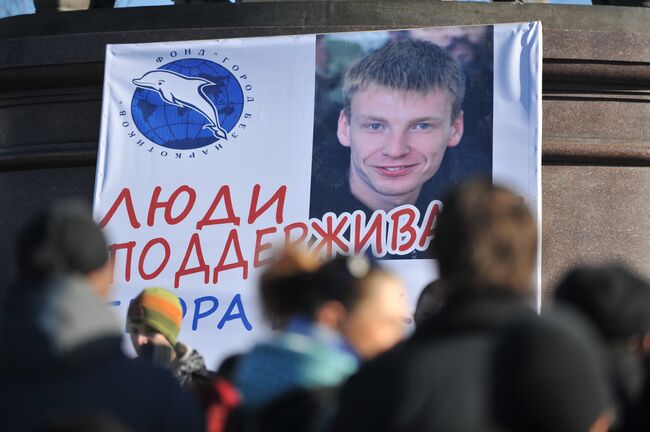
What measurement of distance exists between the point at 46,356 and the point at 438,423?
0.86m

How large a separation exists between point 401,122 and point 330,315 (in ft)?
13.0

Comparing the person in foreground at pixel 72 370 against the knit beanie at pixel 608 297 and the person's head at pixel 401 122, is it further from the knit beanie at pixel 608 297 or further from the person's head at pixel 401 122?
the person's head at pixel 401 122

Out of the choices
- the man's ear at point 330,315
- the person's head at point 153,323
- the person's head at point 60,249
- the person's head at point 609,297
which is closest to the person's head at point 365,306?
the man's ear at point 330,315

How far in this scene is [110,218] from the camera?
746 centimetres

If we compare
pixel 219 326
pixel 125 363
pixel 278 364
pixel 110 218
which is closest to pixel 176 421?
pixel 125 363

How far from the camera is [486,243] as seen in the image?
8.99ft

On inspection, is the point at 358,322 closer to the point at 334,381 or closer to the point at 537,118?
the point at 334,381

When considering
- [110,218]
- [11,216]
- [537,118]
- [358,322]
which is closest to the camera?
[358,322]

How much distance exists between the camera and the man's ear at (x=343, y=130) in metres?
7.33

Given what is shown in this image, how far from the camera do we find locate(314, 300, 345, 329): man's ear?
3.31 meters

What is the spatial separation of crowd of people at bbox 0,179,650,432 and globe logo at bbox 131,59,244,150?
161 inches

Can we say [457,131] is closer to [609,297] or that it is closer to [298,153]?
[298,153]

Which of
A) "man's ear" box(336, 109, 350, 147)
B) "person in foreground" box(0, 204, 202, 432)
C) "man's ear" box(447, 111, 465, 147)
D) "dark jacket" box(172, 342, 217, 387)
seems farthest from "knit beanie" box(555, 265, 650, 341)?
"man's ear" box(336, 109, 350, 147)

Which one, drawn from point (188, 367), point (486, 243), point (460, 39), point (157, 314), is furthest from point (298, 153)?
point (486, 243)
